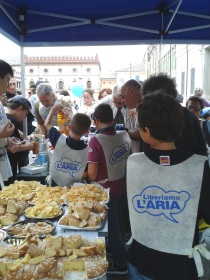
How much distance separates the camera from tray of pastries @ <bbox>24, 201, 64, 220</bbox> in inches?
68.4

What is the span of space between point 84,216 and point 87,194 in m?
0.30

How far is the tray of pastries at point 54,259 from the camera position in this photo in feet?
3.92

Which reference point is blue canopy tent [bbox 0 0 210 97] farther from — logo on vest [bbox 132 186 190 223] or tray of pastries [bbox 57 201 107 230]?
logo on vest [bbox 132 186 190 223]

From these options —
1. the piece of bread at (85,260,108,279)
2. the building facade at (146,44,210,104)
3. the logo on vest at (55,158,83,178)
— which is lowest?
the piece of bread at (85,260,108,279)

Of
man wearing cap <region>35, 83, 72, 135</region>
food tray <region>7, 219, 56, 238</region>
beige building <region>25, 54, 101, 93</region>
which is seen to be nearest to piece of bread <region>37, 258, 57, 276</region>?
food tray <region>7, 219, 56, 238</region>

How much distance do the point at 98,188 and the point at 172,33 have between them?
11.3ft

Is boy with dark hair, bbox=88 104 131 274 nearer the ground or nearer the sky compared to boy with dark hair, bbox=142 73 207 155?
nearer the ground

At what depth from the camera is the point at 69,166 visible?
2.51 m

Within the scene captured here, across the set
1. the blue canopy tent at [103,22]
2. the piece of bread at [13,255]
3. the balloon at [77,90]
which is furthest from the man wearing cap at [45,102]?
the balloon at [77,90]

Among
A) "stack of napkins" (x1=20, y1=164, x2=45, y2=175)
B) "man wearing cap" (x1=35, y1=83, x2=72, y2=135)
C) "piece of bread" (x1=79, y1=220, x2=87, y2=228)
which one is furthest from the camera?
"man wearing cap" (x1=35, y1=83, x2=72, y2=135)

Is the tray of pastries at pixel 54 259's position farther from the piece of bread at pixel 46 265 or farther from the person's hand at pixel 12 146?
the person's hand at pixel 12 146

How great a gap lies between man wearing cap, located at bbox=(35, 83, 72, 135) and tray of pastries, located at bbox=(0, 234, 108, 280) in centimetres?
289

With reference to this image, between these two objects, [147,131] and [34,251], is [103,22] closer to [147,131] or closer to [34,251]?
[147,131]

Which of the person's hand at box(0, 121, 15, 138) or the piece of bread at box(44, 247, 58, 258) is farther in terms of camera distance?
the person's hand at box(0, 121, 15, 138)
